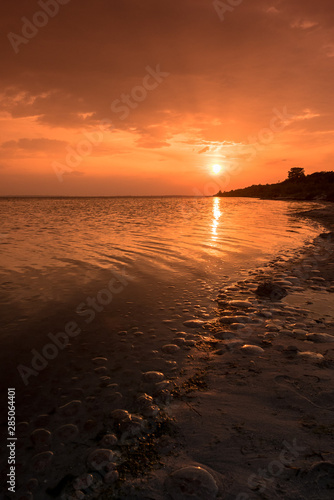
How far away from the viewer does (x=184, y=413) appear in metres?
2.33

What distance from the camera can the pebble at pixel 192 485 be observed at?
5.43ft

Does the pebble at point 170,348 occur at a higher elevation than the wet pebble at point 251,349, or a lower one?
lower

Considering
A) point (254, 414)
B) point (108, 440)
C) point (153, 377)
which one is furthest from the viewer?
point (153, 377)

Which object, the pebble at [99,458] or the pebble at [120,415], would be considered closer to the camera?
the pebble at [99,458]

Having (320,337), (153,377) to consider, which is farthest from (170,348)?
(320,337)

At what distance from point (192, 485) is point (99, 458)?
2.16 ft

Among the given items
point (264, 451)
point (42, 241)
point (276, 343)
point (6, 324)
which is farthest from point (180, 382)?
point (42, 241)

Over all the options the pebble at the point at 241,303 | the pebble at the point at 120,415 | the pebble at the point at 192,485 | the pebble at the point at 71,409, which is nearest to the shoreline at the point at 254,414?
the pebble at the point at 192,485

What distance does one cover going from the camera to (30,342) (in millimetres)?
3512

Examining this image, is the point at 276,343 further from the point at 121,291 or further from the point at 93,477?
the point at 121,291

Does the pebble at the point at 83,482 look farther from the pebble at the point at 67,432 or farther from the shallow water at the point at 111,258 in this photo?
the shallow water at the point at 111,258

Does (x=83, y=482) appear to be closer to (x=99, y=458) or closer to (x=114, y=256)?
(x=99, y=458)

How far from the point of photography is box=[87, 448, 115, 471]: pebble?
73.7 inches

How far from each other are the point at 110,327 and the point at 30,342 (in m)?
1.03
